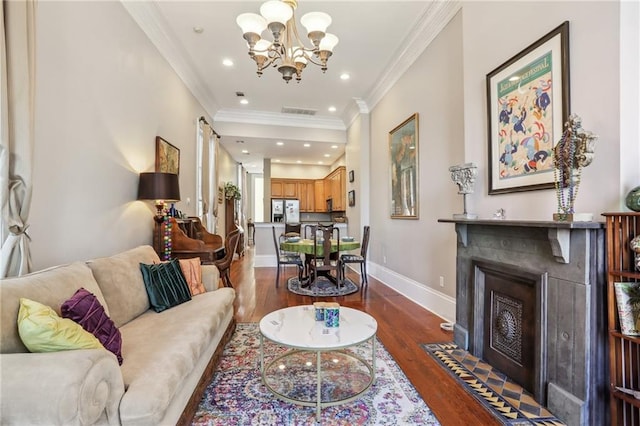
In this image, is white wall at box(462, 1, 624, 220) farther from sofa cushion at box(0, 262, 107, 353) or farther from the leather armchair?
the leather armchair

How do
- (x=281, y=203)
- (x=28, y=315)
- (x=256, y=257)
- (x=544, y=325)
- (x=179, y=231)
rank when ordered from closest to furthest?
(x=28, y=315)
(x=544, y=325)
(x=179, y=231)
(x=256, y=257)
(x=281, y=203)

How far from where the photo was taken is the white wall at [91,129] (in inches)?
79.6

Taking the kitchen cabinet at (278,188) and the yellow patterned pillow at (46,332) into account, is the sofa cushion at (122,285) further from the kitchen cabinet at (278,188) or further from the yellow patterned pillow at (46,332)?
the kitchen cabinet at (278,188)

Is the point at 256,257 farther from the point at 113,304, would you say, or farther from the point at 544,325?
the point at 544,325

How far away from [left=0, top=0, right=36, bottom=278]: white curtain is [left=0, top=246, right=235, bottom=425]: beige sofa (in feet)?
0.83

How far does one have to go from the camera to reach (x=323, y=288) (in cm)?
473

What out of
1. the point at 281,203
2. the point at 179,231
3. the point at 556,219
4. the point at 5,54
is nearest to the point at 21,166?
the point at 5,54

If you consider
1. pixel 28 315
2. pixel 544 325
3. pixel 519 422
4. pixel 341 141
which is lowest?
Answer: pixel 519 422

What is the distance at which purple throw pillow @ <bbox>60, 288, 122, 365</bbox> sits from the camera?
57.3 inches

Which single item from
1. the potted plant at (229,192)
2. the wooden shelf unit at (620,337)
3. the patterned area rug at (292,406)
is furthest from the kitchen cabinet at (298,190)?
the wooden shelf unit at (620,337)

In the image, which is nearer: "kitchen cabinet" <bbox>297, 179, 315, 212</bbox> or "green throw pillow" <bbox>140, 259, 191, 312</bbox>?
"green throw pillow" <bbox>140, 259, 191, 312</bbox>

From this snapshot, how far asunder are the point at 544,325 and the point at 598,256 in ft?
1.77

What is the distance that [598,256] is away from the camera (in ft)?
5.16

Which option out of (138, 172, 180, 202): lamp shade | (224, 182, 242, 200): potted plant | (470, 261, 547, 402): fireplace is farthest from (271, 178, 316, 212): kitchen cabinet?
(470, 261, 547, 402): fireplace
